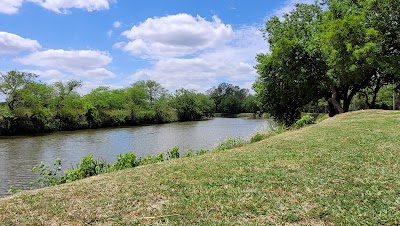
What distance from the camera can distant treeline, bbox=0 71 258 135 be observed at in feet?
137

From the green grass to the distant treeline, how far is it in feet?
101

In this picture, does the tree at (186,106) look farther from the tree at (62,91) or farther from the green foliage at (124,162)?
the green foliage at (124,162)

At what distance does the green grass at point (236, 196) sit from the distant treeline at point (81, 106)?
101ft

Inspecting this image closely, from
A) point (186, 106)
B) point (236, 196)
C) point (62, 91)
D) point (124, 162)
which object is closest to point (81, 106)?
point (62, 91)

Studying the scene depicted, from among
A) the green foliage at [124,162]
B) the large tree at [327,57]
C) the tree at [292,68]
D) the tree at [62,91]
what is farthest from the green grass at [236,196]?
the tree at [62,91]

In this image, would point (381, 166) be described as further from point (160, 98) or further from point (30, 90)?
point (160, 98)

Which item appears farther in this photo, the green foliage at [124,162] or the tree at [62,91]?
the tree at [62,91]

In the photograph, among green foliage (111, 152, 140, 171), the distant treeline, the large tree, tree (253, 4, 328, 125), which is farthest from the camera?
the distant treeline

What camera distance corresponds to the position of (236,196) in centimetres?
523

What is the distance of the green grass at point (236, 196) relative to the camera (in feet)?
A: 14.3

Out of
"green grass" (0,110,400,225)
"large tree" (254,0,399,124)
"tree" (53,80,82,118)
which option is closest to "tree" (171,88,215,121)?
"tree" (53,80,82,118)

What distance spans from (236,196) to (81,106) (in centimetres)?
5186

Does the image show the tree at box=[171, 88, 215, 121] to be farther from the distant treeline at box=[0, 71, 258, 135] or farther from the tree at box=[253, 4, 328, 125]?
the tree at box=[253, 4, 328, 125]

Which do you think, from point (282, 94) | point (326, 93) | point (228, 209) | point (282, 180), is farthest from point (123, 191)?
point (326, 93)
